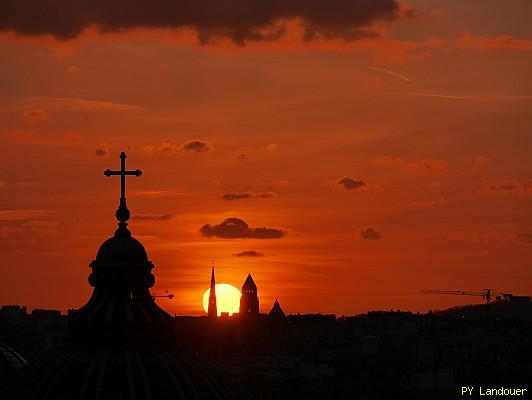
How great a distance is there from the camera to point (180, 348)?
42.6 metres

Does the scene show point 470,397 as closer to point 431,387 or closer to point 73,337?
point 431,387

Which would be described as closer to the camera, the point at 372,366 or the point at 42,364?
the point at 42,364

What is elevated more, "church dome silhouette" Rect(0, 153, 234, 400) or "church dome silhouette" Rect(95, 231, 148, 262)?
"church dome silhouette" Rect(95, 231, 148, 262)

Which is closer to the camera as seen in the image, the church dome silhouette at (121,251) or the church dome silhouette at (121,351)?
the church dome silhouette at (121,351)

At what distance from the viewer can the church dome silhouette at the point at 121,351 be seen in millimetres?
40000

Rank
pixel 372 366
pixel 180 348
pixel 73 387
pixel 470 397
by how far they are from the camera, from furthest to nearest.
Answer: pixel 372 366
pixel 470 397
pixel 180 348
pixel 73 387

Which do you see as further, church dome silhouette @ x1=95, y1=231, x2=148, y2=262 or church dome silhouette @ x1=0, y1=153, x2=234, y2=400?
church dome silhouette @ x1=95, y1=231, x2=148, y2=262

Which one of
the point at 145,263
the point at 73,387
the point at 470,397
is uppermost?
the point at 470,397

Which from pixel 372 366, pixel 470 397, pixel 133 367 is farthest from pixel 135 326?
pixel 372 366

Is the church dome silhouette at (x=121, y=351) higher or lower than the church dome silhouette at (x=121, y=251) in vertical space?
lower

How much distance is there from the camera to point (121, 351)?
135 feet

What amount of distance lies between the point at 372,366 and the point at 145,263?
158m

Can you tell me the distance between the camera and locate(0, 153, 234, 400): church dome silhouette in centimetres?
4000

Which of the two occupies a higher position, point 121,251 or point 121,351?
point 121,251
